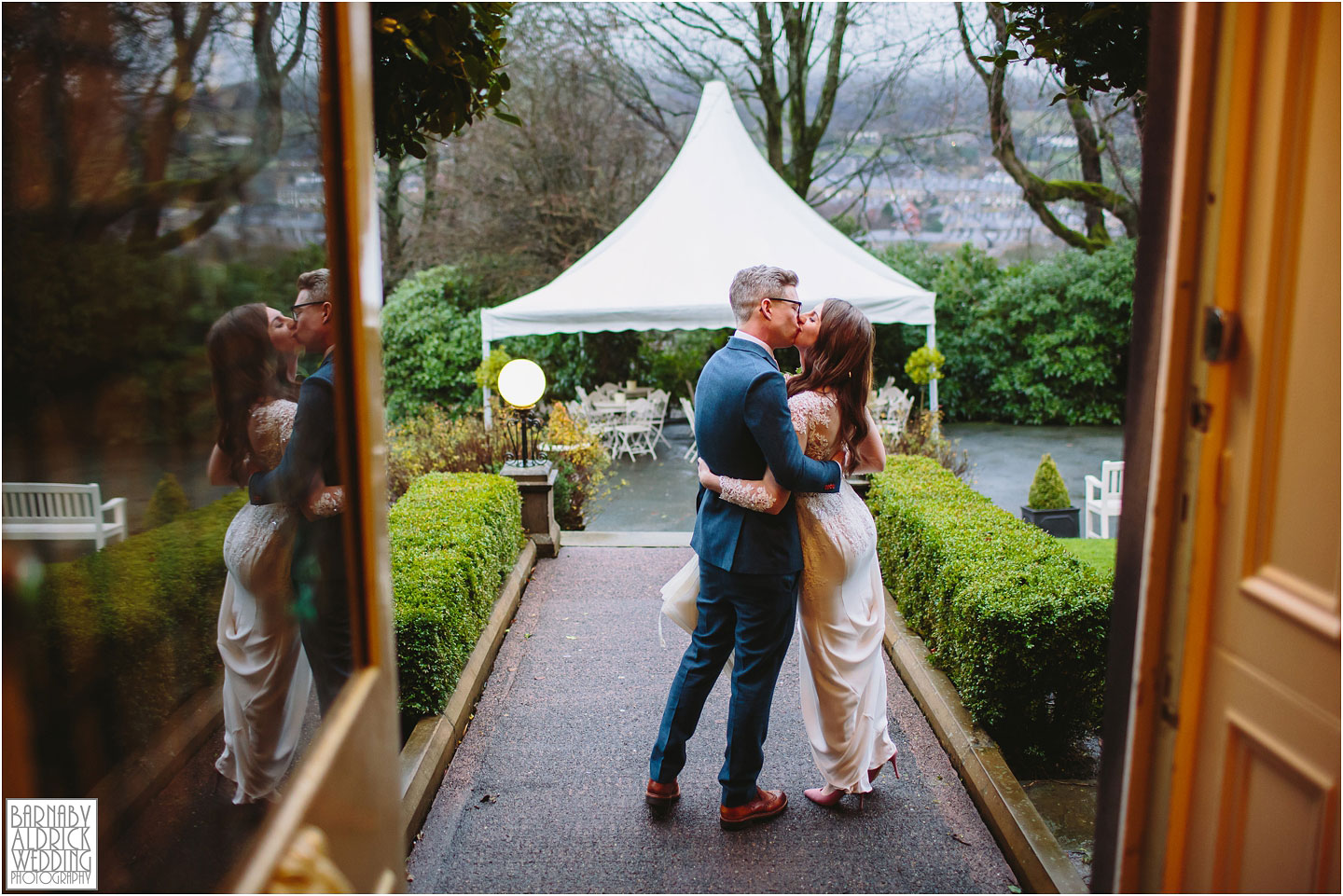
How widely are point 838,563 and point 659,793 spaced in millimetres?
1107

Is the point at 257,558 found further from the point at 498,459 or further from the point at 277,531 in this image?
the point at 498,459

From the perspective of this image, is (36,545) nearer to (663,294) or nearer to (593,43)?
(663,294)

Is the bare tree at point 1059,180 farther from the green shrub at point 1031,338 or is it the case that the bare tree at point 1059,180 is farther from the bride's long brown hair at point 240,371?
the bride's long brown hair at point 240,371

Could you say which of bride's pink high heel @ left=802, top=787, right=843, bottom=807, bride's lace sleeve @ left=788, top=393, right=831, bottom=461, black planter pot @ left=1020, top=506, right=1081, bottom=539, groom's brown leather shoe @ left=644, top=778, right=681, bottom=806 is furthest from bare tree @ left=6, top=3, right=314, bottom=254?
black planter pot @ left=1020, top=506, right=1081, bottom=539

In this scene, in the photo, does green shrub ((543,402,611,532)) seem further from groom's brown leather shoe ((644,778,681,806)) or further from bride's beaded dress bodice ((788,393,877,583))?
bride's beaded dress bodice ((788,393,877,583))

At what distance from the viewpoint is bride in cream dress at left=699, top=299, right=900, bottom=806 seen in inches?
129

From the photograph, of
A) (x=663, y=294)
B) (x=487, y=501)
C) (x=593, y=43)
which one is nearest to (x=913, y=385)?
(x=663, y=294)

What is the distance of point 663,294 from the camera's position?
414 inches

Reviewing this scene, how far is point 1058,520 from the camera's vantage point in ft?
25.4

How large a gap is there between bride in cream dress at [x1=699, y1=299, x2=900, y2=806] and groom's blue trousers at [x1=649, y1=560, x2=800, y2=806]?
0.43 feet

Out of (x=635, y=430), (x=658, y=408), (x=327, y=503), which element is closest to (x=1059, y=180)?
(x=658, y=408)

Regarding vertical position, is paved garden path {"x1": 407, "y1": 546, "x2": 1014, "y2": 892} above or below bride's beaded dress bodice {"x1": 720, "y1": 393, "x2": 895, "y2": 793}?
below

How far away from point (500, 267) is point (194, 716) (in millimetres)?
15227

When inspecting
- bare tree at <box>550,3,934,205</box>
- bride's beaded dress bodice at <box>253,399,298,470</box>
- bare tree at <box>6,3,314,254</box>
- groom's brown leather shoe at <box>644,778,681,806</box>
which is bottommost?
groom's brown leather shoe at <box>644,778,681,806</box>
